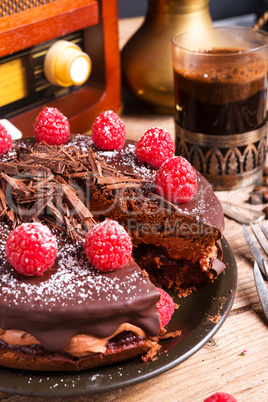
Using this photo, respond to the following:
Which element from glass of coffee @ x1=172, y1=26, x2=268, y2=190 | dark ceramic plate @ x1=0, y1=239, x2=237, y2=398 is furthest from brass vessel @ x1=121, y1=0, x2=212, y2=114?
dark ceramic plate @ x1=0, y1=239, x2=237, y2=398

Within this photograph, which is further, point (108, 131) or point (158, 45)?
point (158, 45)

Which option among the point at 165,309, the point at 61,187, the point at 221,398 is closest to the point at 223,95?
the point at 61,187

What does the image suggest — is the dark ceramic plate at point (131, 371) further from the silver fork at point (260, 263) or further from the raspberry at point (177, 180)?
the raspberry at point (177, 180)

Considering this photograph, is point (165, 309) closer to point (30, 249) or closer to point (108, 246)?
point (108, 246)

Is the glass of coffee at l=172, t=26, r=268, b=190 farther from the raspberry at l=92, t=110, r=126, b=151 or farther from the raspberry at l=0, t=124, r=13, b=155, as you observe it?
the raspberry at l=0, t=124, r=13, b=155

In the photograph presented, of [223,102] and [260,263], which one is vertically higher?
[223,102]

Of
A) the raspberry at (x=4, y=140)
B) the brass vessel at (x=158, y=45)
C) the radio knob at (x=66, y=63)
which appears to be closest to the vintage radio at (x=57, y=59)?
the radio knob at (x=66, y=63)

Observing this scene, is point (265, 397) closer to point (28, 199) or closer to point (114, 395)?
point (114, 395)

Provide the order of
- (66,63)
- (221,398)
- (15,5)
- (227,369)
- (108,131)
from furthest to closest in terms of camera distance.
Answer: (66,63), (15,5), (108,131), (227,369), (221,398)
